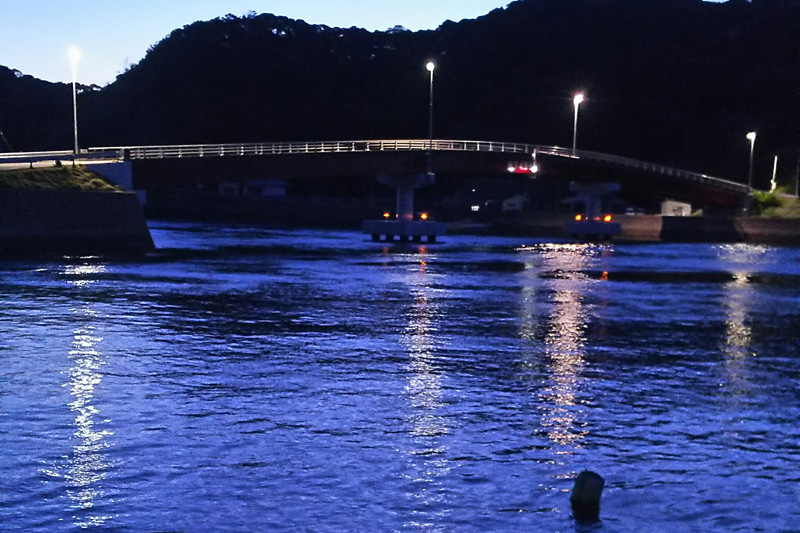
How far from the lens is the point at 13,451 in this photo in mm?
14805

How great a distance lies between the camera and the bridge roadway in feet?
226

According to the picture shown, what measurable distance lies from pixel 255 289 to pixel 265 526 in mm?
33195

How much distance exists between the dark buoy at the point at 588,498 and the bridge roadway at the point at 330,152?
5664 cm

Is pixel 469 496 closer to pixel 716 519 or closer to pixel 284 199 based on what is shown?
pixel 716 519

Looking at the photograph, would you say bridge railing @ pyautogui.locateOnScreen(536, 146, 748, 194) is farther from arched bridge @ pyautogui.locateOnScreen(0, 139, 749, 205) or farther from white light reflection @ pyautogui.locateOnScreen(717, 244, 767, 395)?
white light reflection @ pyautogui.locateOnScreen(717, 244, 767, 395)

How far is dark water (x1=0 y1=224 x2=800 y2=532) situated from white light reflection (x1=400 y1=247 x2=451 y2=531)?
6 centimetres

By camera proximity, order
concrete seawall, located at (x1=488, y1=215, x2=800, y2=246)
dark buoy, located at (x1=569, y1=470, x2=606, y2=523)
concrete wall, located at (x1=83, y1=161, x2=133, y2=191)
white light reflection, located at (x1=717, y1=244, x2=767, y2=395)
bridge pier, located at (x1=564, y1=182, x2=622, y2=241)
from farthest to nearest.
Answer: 1. bridge pier, located at (x1=564, y1=182, x2=622, y2=241)
2. concrete seawall, located at (x1=488, y1=215, x2=800, y2=246)
3. concrete wall, located at (x1=83, y1=161, x2=133, y2=191)
4. white light reflection, located at (x1=717, y1=244, x2=767, y2=395)
5. dark buoy, located at (x1=569, y1=470, x2=606, y2=523)

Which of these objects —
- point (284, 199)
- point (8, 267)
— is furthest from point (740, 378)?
point (284, 199)

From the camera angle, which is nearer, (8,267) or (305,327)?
(305,327)

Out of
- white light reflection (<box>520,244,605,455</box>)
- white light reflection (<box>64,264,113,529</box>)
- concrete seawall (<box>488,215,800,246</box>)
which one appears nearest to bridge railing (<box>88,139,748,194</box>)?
concrete seawall (<box>488,215,800,246</box>)

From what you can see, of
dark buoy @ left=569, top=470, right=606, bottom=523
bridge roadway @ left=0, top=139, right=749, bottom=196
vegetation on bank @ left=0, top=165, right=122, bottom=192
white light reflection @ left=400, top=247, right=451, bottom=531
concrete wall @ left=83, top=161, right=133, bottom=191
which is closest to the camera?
dark buoy @ left=569, top=470, right=606, bottom=523

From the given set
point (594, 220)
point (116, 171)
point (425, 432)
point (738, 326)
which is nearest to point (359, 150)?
point (116, 171)

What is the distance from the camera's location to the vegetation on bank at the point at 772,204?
117125 mm

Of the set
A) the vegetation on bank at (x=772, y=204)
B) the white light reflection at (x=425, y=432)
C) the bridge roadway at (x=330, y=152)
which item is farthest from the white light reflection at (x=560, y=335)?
the vegetation on bank at (x=772, y=204)
